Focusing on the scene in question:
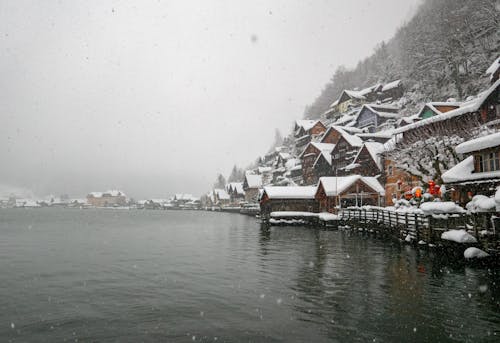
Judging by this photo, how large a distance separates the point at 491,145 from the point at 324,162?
143 feet

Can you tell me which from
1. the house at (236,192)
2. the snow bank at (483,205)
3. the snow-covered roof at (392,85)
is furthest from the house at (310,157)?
the house at (236,192)

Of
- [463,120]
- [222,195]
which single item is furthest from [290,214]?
[222,195]

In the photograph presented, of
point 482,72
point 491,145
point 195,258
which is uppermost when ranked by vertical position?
point 482,72

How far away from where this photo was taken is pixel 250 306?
12.4m

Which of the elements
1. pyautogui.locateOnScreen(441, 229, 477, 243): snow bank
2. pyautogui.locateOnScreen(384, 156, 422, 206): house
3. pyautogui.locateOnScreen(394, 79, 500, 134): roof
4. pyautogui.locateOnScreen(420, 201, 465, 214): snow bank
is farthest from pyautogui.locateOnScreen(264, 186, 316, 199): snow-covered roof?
pyautogui.locateOnScreen(441, 229, 477, 243): snow bank

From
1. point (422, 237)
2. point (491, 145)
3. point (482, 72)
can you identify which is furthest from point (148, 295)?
point (482, 72)

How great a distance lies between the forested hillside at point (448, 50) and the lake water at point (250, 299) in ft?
154

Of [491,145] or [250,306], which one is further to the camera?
[491,145]

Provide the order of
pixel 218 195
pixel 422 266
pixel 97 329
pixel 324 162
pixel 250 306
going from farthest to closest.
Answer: pixel 218 195 < pixel 324 162 < pixel 422 266 < pixel 250 306 < pixel 97 329

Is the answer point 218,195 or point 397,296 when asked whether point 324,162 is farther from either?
point 218,195

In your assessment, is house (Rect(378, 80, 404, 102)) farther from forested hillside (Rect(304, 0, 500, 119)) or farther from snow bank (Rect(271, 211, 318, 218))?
snow bank (Rect(271, 211, 318, 218))

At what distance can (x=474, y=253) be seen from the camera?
61.2ft

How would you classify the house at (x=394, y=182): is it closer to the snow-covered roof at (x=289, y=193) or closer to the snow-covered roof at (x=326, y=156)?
the snow-covered roof at (x=289, y=193)

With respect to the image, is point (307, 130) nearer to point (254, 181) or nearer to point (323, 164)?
point (323, 164)
